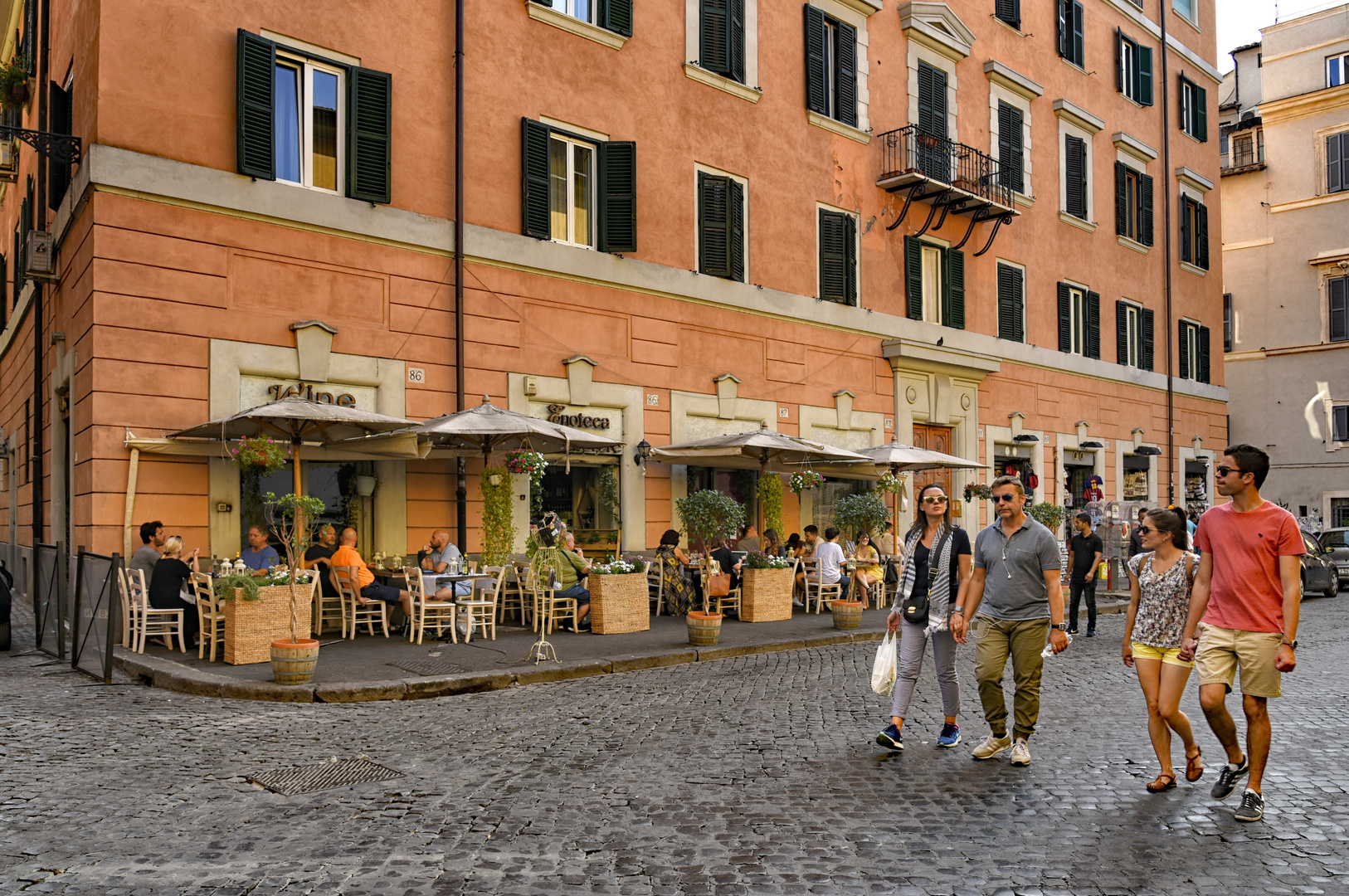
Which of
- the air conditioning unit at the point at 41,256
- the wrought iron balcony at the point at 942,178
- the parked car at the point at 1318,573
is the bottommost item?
the parked car at the point at 1318,573

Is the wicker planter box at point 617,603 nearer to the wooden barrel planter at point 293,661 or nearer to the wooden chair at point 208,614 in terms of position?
the wooden chair at point 208,614

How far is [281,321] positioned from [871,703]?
8.07m

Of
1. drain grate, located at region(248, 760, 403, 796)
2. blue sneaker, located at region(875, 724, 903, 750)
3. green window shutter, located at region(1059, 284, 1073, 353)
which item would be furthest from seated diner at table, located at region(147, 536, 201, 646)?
green window shutter, located at region(1059, 284, 1073, 353)

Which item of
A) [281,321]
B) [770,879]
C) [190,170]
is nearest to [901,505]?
[281,321]

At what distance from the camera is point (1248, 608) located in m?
5.23

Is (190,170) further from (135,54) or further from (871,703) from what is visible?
(871,703)

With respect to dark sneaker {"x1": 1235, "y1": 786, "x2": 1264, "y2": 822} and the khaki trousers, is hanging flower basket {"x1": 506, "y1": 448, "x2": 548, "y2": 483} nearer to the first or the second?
the khaki trousers

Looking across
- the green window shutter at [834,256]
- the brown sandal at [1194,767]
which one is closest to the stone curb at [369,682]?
the brown sandal at [1194,767]

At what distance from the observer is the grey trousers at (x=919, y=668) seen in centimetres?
662

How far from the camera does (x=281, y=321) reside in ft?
40.7

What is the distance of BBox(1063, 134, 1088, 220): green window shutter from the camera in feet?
81.2

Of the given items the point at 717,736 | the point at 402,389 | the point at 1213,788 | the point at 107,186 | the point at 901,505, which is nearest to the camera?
the point at 1213,788

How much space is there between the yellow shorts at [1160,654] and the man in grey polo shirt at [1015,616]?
0.40 metres

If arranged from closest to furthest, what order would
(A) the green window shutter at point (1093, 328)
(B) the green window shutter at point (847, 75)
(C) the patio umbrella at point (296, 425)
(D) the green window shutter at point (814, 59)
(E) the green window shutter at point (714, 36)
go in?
(C) the patio umbrella at point (296, 425), (E) the green window shutter at point (714, 36), (D) the green window shutter at point (814, 59), (B) the green window shutter at point (847, 75), (A) the green window shutter at point (1093, 328)
